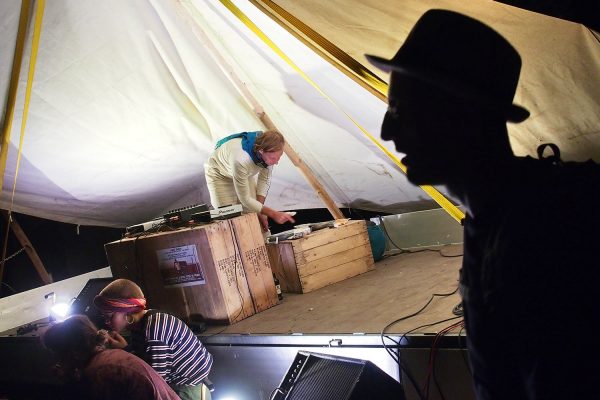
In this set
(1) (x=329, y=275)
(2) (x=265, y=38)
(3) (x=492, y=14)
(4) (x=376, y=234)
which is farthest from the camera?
(4) (x=376, y=234)

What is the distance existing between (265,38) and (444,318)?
83.9 inches

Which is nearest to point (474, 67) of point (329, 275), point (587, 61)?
point (587, 61)

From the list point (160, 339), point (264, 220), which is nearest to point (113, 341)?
point (160, 339)

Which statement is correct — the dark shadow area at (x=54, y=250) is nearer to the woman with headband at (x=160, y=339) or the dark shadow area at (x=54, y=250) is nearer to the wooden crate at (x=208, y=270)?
the wooden crate at (x=208, y=270)

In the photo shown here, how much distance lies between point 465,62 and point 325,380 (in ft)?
5.81

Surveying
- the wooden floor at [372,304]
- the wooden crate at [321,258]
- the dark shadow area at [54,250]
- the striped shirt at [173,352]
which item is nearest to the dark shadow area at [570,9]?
the wooden floor at [372,304]

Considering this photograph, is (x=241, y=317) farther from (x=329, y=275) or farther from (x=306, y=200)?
Answer: (x=306, y=200)

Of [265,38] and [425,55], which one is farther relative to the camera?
[265,38]

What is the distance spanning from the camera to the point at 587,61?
227cm

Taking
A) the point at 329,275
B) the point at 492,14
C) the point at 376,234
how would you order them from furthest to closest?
1. the point at 376,234
2. the point at 329,275
3. the point at 492,14

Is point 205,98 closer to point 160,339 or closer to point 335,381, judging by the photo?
point 160,339

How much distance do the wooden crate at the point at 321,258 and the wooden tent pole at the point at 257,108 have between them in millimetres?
766

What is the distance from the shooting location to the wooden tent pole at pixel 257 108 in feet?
11.3

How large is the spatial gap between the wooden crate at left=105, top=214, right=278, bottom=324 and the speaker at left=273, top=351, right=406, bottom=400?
1158 millimetres
